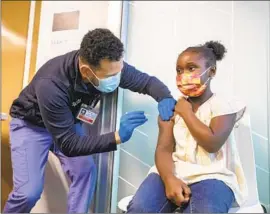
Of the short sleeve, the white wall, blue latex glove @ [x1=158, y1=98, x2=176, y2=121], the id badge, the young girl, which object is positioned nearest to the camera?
the young girl

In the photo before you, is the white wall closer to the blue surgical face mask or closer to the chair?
the blue surgical face mask

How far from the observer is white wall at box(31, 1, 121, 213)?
1.78 meters

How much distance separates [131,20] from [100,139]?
0.76 meters

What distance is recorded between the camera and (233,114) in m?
1.28

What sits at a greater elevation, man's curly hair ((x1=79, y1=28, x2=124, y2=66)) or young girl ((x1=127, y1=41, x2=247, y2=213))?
man's curly hair ((x1=79, y1=28, x2=124, y2=66))

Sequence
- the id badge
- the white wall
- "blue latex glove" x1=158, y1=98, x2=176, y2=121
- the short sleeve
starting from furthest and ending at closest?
the white wall → the id badge → "blue latex glove" x1=158, y1=98, x2=176, y2=121 → the short sleeve

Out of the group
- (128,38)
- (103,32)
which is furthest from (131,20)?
(103,32)

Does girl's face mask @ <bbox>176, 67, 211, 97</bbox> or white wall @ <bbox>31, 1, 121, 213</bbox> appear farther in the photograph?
white wall @ <bbox>31, 1, 121, 213</bbox>

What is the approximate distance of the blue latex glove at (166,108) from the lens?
1381mm

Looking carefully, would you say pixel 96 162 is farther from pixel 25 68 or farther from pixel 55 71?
pixel 25 68

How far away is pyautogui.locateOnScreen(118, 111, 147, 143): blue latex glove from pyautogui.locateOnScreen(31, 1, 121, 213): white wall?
55 centimetres

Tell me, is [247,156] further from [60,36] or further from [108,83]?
[60,36]

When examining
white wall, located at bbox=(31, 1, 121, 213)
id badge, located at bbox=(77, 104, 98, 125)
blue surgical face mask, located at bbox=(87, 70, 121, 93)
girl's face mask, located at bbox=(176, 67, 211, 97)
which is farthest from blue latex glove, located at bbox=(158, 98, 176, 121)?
white wall, located at bbox=(31, 1, 121, 213)

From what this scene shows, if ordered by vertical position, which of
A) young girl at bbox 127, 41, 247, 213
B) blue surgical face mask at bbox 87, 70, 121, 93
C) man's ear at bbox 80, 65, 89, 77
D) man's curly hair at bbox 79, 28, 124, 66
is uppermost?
man's curly hair at bbox 79, 28, 124, 66
